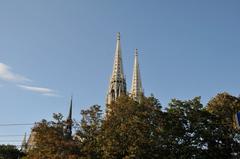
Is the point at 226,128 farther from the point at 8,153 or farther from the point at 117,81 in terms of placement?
the point at 8,153

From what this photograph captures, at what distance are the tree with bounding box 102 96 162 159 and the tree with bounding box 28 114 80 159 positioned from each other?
336 cm

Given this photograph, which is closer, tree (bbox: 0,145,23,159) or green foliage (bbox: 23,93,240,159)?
green foliage (bbox: 23,93,240,159)

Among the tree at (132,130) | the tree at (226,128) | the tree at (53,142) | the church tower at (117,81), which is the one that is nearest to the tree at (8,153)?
the church tower at (117,81)

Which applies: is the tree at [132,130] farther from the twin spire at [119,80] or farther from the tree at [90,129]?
the twin spire at [119,80]

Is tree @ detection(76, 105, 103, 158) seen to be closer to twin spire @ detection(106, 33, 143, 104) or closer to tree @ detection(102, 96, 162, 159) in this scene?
tree @ detection(102, 96, 162, 159)

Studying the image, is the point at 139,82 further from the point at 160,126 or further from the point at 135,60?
the point at 160,126

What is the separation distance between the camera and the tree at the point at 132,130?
28.8 meters

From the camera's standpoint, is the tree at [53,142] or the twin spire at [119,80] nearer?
the tree at [53,142]

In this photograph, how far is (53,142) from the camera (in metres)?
31.4

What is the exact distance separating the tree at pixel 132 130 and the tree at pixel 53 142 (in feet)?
11.0

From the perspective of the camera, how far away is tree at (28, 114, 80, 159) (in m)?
30.9

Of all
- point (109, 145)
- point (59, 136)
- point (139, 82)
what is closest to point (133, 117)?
point (109, 145)

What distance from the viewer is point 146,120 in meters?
30.2

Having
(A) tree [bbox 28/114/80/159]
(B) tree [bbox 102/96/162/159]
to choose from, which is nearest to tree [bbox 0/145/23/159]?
(A) tree [bbox 28/114/80/159]
